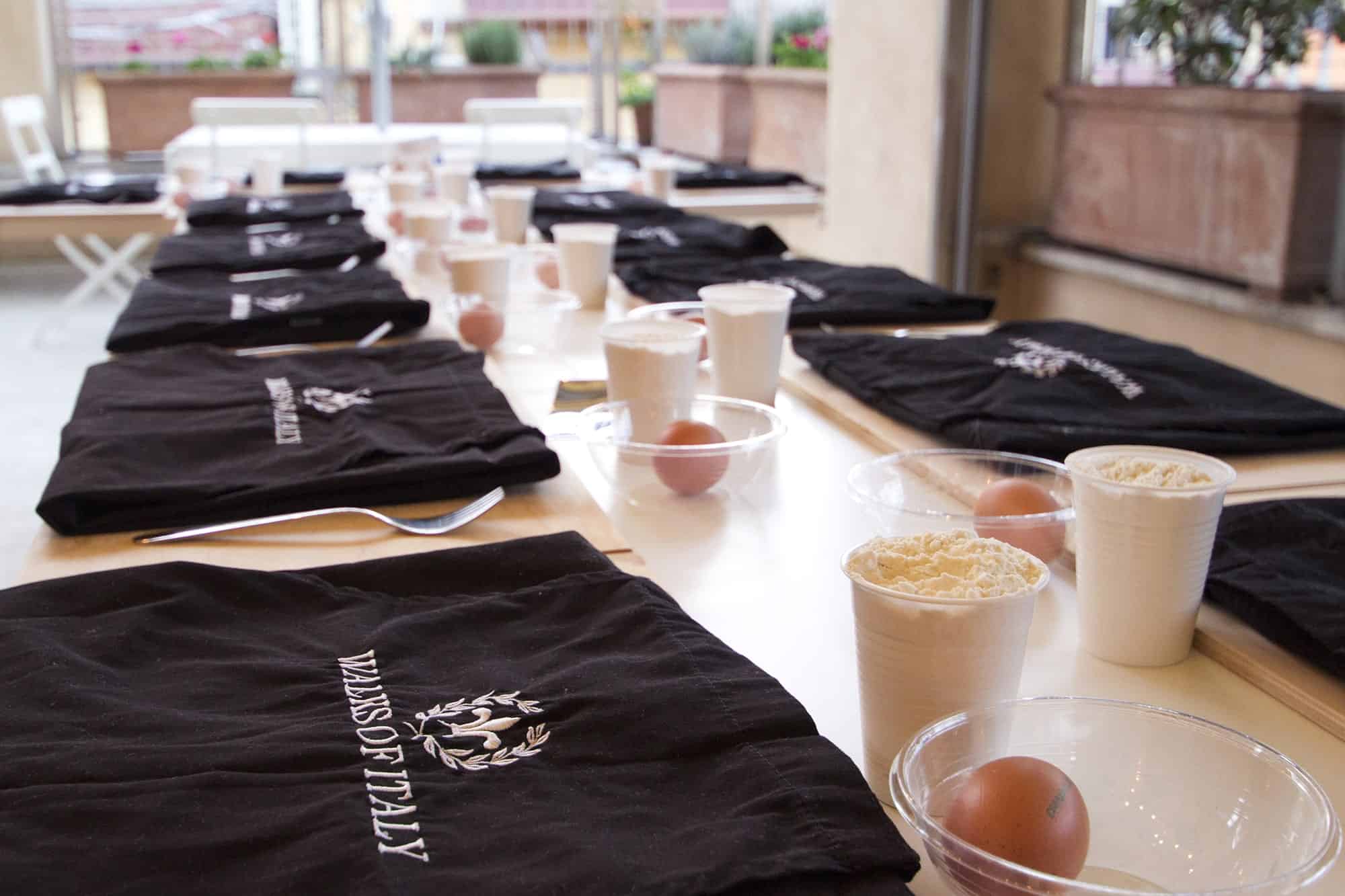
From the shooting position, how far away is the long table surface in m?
0.87

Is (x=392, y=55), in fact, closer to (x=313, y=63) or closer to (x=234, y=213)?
(x=313, y=63)

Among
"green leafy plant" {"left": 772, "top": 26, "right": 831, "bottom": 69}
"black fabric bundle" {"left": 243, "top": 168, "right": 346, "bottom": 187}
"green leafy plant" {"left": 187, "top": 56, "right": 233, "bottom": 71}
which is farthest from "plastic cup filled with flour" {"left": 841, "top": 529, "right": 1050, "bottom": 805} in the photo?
"green leafy plant" {"left": 187, "top": 56, "right": 233, "bottom": 71}

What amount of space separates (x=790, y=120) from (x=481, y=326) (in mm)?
4608

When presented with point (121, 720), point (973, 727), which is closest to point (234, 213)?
point (121, 720)

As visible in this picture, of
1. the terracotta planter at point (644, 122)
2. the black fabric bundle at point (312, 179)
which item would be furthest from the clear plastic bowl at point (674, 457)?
the terracotta planter at point (644, 122)

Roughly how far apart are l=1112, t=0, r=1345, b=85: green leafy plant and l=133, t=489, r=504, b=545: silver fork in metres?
2.80

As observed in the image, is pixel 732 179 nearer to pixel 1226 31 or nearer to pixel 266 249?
pixel 1226 31

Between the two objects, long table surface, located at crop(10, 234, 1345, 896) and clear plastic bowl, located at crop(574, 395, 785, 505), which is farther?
clear plastic bowl, located at crop(574, 395, 785, 505)

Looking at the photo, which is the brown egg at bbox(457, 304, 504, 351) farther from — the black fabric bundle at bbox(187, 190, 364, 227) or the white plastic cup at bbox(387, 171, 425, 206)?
the white plastic cup at bbox(387, 171, 425, 206)

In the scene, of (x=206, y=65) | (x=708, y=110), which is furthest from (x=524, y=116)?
(x=206, y=65)

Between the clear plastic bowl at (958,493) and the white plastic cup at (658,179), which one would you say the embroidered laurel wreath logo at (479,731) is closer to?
the clear plastic bowl at (958,493)

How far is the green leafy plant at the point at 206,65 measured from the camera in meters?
8.19

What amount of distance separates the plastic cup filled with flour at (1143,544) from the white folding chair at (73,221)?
3.72 m

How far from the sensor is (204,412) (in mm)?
1412
